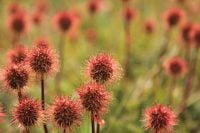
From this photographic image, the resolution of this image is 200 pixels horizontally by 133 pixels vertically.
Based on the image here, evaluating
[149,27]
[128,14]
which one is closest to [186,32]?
[128,14]

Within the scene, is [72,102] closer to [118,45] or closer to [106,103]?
[106,103]

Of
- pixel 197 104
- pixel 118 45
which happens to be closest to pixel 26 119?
pixel 197 104

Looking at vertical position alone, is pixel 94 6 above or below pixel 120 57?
above

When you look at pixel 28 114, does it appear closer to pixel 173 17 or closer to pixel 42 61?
pixel 42 61

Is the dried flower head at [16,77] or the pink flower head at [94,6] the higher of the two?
the pink flower head at [94,6]

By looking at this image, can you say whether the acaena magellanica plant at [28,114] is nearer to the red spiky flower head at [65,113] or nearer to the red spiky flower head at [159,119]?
the red spiky flower head at [65,113]

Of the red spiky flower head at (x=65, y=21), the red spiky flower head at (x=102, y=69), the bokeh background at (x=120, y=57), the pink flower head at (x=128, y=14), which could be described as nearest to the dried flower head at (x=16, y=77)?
the red spiky flower head at (x=102, y=69)
